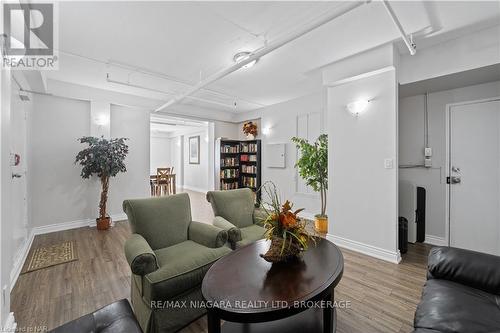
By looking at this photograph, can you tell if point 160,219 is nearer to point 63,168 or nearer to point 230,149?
point 63,168

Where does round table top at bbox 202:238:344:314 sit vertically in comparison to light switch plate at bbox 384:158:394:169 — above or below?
below

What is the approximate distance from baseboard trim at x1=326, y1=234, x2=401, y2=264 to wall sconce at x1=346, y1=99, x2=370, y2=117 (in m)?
1.80

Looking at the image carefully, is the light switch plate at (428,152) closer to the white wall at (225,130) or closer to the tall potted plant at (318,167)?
the tall potted plant at (318,167)

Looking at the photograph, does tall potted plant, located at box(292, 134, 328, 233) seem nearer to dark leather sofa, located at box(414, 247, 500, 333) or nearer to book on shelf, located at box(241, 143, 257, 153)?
book on shelf, located at box(241, 143, 257, 153)

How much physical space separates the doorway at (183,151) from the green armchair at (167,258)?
557 cm

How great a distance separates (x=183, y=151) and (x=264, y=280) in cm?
867

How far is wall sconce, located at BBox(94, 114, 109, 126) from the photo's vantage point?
430cm

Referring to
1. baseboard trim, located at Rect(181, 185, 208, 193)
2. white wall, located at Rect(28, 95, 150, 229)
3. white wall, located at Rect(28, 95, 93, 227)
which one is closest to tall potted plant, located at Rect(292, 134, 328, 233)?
white wall, located at Rect(28, 95, 150, 229)

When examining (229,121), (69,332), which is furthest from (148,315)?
(229,121)

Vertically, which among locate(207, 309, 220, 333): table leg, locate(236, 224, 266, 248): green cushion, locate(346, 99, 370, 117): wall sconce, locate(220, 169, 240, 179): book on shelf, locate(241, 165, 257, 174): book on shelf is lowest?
locate(207, 309, 220, 333): table leg

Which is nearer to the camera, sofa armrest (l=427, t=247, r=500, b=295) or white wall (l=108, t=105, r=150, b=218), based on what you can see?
sofa armrest (l=427, t=247, r=500, b=295)

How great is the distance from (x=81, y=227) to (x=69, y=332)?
152 inches

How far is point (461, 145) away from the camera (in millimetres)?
3090

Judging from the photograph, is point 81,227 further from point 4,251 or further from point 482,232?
point 482,232
